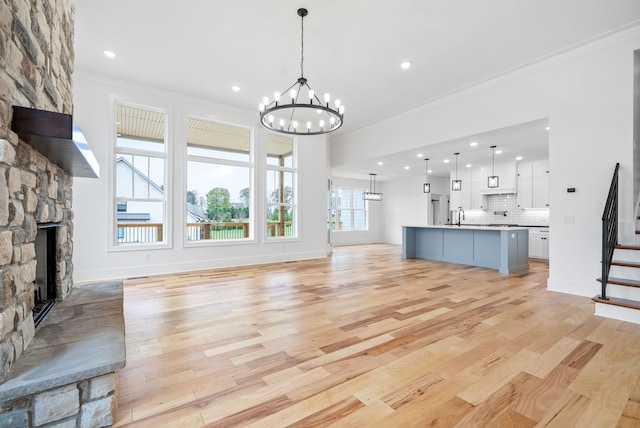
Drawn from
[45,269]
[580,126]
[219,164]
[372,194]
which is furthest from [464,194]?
[45,269]

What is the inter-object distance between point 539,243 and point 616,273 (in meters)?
4.58

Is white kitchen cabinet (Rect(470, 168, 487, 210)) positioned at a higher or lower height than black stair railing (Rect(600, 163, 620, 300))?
higher

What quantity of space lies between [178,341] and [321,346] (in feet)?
4.18

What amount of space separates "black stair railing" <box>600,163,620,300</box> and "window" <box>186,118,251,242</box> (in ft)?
19.9

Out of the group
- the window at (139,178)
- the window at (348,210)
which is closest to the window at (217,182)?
the window at (139,178)

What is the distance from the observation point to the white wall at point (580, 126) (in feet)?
12.6

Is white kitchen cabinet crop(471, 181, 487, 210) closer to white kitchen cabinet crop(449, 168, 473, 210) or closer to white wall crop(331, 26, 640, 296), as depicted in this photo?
white kitchen cabinet crop(449, 168, 473, 210)

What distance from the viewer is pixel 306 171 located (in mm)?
7652

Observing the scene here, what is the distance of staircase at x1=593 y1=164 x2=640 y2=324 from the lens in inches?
125

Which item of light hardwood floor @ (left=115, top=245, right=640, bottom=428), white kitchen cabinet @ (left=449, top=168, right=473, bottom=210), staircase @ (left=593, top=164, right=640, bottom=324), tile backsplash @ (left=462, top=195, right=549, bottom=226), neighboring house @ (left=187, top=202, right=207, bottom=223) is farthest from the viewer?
white kitchen cabinet @ (left=449, top=168, right=473, bottom=210)

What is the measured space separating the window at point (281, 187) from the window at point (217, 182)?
1.86 feet

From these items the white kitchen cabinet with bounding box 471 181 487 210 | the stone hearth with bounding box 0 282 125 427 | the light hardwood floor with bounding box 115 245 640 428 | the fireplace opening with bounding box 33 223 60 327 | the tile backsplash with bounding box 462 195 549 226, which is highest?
the white kitchen cabinet with bounding box 471 181 487 210

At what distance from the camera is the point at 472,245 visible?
259 inches

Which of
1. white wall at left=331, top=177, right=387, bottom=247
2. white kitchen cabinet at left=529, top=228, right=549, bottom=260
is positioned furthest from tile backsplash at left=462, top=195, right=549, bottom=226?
white wall at left=331, top=177, right=387, bottom=247
